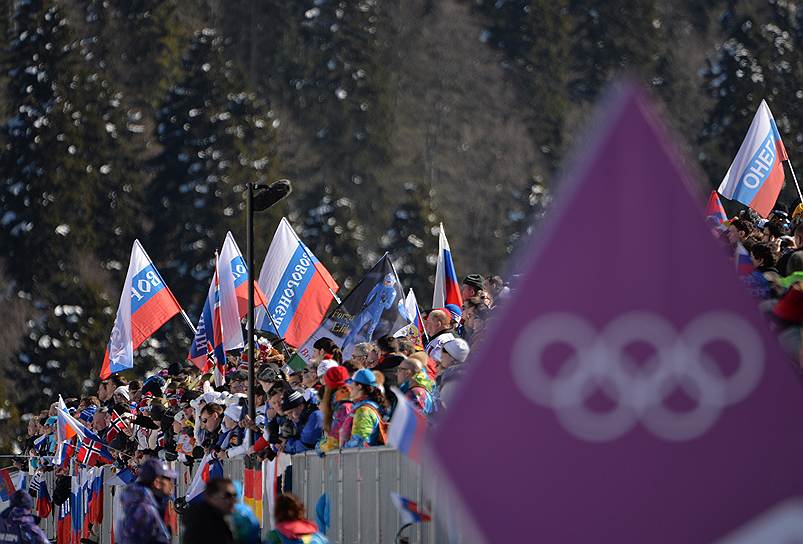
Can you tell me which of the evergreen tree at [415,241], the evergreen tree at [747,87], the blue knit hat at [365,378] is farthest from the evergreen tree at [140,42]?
the blue knit hat at [365,378]

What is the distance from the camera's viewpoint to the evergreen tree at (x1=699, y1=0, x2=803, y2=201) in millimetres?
74750

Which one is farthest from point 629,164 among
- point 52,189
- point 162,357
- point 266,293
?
point 52,189

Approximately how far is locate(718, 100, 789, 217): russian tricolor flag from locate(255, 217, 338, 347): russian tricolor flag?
4.57 m

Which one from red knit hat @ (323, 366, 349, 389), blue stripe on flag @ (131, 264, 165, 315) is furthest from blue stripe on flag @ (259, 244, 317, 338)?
red knit hat @ (323, 366, 349, 389)

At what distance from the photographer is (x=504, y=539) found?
5.11 meters

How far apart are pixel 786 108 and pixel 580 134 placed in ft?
72.2

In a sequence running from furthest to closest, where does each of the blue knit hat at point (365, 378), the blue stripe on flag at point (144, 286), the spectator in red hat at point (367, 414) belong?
the blue stripe on flag at point (144, 286) < the spectator in red hat at point (367, 414) < the blue knit hat at point (365, 378)

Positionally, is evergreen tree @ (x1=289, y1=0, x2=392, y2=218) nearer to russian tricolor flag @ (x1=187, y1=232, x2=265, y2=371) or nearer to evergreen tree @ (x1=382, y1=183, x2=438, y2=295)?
evergreen tree @ (x1=382, y1=183, x2=438, y2=295)

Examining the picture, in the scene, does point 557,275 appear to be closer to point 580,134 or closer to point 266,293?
point 266,293

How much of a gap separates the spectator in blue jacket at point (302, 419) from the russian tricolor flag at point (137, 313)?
10592 millimetres

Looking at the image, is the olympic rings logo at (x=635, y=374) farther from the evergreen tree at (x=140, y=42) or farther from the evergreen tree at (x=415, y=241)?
the evergreen tree at (x=140, y=42)

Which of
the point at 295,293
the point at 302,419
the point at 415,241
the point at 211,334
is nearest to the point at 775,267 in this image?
the point at 302,419

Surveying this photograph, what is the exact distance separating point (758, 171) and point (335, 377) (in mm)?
11018

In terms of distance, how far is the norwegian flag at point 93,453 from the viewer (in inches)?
890
